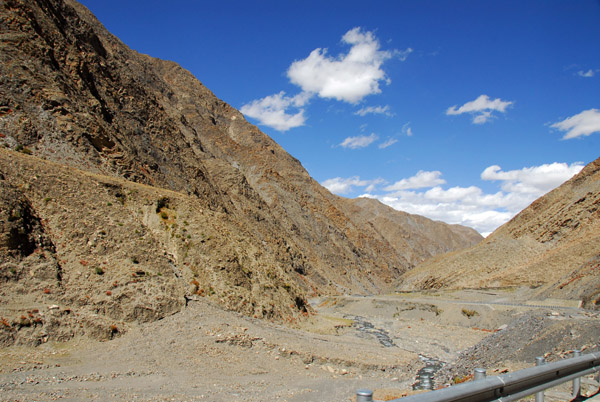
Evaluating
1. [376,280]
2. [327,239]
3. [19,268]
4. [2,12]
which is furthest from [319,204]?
[19,268]

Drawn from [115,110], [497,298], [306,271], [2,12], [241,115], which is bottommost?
[497,298]

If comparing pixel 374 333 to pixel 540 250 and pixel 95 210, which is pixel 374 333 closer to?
pixel 95 210

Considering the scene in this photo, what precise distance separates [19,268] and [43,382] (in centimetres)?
617

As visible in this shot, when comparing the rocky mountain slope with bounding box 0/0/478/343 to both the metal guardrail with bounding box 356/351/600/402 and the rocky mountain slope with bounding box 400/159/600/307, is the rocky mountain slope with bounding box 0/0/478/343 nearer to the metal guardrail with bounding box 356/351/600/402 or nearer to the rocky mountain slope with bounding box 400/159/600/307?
the metal guardrail with bounding box 356/351/600/402

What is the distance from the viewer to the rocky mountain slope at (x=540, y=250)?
45.7m

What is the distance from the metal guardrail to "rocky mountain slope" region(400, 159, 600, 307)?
3579 centimetres

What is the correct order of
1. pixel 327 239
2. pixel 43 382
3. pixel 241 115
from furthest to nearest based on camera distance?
1. pixel 241 115
2. pixel 327 239
3. pixel 43 382

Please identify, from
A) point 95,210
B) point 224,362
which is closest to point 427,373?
point 224,362

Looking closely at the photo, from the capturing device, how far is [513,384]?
4469mm

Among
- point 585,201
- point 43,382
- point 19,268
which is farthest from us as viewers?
point 585,201

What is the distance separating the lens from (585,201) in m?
54.2

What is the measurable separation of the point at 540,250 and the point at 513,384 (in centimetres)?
5839

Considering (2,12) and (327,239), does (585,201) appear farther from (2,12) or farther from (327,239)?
(2,12)

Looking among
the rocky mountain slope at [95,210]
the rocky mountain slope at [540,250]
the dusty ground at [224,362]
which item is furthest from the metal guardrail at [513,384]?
the rocky mountain slope at [540,250]
